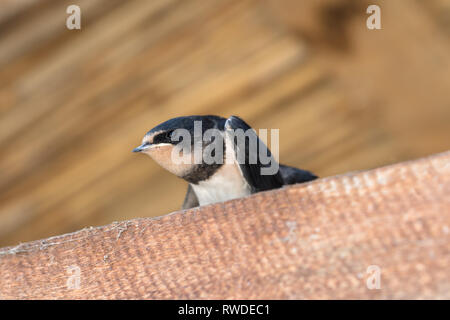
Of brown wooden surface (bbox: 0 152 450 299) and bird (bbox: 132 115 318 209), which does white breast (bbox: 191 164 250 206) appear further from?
brown wooden surface (bbox: 0 152 450 299)

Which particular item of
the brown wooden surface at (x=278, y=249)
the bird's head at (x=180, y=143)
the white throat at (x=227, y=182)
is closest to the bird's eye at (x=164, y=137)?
the bird's head at (x=180, y=143)

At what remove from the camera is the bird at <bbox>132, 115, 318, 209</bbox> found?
1266 mm

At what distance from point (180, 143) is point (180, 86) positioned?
0.66 m

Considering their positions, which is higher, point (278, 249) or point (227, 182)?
point (227, 182)

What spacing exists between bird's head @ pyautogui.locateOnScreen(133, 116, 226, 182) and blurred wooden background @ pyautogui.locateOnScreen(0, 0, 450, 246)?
41 centimetres

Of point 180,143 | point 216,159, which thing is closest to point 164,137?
point 180,143

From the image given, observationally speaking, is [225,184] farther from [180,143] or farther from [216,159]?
[180,143]

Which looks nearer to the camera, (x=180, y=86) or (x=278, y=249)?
(x=278, y=249)

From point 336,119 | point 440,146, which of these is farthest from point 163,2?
point 440,146

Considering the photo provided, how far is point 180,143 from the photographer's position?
1.26m

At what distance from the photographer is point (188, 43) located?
1.74m
